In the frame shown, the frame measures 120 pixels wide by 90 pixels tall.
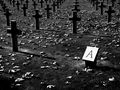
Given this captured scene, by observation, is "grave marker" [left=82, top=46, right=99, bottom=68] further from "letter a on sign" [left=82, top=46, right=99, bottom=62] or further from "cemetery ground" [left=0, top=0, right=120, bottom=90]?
"cemetery ground" [left=0, top=0, right=120, bottom=90]

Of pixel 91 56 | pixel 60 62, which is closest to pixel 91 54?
pixel 91 56

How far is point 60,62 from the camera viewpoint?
12.0 metres

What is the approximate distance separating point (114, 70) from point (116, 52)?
2656 mm

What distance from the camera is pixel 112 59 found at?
1185 cm

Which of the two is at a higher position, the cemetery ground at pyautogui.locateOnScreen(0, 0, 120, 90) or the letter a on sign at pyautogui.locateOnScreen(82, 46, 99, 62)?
the letter a on sign at pyautogui.locateOnScreen(82, 46, 99, 62)

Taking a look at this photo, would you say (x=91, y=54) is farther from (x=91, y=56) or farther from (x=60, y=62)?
(x=60, y=62)

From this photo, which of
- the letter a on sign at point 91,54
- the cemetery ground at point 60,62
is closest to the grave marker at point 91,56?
the letter a on sign at point 91,54

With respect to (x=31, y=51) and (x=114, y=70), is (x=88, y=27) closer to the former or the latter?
(x=31, y=51)

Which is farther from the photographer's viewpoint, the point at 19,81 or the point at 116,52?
the point at 116,52

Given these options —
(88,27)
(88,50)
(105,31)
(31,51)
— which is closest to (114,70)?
(88,50)

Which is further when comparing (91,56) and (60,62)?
(60,62)

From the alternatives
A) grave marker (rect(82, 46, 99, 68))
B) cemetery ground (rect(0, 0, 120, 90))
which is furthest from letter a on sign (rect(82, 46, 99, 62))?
cemetery ground (rect(0, 0, 120, 90))

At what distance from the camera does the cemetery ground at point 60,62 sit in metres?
9.35

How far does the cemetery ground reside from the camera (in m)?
9.35
